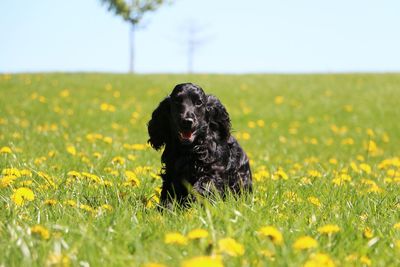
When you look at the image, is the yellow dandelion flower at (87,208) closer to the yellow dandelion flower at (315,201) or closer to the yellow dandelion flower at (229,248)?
the yellow dandelion flower at (229,248)

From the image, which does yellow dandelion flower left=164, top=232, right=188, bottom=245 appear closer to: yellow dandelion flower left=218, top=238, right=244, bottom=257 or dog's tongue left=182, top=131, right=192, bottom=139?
yellow dandelion flower left=218, top=238, right=244, bottom=257

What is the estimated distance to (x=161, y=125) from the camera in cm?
469

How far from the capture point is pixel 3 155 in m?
6.00

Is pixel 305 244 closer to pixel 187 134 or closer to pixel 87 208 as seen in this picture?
pixel 87 208

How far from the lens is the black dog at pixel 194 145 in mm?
4152

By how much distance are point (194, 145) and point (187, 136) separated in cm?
20

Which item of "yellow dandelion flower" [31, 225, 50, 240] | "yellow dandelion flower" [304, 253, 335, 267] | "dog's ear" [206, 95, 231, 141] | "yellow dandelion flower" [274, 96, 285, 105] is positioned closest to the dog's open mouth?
"dog's ear" [206, 95, 231, 141]

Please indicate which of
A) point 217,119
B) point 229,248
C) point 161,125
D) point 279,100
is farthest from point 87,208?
point 279,100

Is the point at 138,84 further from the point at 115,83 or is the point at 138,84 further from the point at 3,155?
the point at 3,155

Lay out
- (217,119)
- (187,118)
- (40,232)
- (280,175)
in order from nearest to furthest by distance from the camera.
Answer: (40,232)
(187,118)
(217,119)
(280,175)

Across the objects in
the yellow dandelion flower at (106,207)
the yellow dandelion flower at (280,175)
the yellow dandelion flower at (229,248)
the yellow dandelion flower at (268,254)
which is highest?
the yellow dandelion flower at (229,248)

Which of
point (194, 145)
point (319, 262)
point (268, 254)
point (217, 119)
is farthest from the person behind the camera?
point (217, 119)

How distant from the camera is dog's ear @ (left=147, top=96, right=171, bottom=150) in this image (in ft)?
15.2

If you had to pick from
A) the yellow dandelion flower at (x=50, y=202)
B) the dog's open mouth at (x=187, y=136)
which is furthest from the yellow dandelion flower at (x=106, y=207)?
the dog's open mouth at (x=187, y=136)
